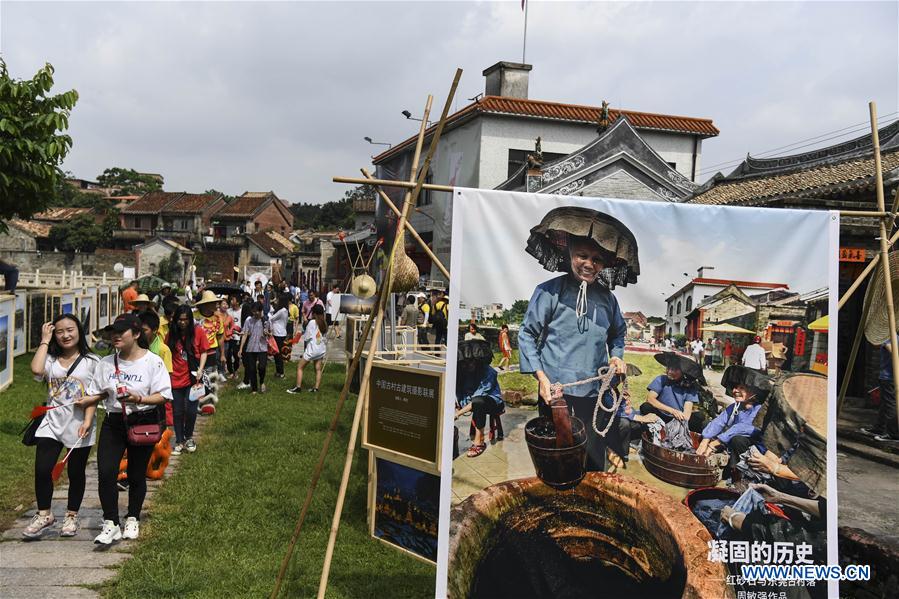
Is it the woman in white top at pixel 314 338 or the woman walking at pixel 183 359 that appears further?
the woman in white top at pixel 314 338

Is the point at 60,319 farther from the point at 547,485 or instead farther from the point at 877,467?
the point at 877,467

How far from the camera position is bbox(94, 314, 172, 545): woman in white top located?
529 centimetres

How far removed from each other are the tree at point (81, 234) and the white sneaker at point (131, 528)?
6040 cm

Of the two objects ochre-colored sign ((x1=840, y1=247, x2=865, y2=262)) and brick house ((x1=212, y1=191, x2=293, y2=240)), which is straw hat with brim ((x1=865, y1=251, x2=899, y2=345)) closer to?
ochre-colored sign ((x1=840, y1=247, x2=865, y2=262))

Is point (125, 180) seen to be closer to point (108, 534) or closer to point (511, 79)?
point (511, 79)

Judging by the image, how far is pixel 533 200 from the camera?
4.04m

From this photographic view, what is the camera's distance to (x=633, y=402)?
13.2ft

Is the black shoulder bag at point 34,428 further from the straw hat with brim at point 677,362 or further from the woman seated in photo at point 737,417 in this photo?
the woman seated in photo at point 737,417

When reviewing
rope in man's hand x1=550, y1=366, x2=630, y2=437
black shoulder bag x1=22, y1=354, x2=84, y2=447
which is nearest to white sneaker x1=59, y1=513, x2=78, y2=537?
black shoulder bag x1=22, y1=354, x2=84, y2=447

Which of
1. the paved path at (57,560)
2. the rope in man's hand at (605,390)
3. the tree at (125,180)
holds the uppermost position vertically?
the tree at (125,180)

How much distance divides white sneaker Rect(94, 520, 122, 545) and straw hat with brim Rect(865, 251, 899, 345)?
5.18 m

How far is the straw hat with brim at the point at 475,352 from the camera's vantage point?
13.3 ft

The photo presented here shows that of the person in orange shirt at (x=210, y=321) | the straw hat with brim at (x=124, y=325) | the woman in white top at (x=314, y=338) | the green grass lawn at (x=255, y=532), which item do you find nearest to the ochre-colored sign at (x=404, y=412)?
the green grass lawn at (x=255, y=532)

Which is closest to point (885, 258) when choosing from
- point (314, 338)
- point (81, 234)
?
point (314, 338)
